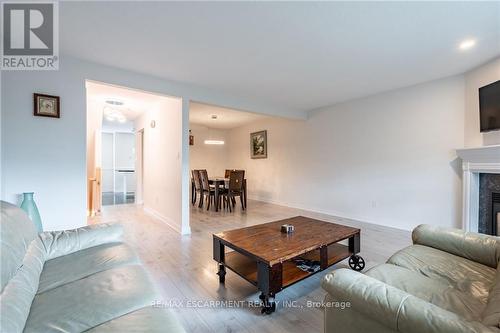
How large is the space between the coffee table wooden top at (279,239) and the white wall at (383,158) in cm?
215

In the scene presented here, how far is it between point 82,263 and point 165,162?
289 cm

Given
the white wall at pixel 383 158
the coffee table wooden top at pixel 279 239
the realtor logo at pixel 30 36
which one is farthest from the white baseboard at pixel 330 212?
the realtor logo at pixel 30 36

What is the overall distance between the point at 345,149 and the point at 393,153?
92 cm

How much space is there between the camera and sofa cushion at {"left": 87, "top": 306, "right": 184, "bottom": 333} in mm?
881

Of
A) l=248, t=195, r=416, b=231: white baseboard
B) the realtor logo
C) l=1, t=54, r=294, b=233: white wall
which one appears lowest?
l=248, t=195, r=416, b=231: white baseboard

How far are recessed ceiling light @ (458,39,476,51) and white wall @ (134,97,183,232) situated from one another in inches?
142

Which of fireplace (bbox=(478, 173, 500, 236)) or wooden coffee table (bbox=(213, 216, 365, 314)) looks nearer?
wooden coffee table (bbox=(213, 216, 365, 314))

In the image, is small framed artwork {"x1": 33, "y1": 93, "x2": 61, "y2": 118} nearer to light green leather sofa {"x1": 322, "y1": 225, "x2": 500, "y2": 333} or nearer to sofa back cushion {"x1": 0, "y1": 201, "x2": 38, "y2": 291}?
sofa back cushion {"x1": 0, "y1": 201, "x2": 38, "y2": 291}

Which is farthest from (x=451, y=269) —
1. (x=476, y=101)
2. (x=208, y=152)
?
(x=208, y=152)

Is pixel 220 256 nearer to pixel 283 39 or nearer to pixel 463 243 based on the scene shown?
pixel 463 243

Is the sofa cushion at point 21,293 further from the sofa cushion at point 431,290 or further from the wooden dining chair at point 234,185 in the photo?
the wooden dining chair at point 234,185

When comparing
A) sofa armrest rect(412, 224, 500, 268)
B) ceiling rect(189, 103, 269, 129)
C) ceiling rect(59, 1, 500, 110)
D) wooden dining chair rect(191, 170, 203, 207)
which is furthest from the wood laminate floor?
ceiling rect(189, 103, 269, 129)

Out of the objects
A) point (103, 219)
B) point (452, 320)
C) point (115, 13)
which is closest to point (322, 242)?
point (452, 320)

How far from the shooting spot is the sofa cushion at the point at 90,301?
0.92 m
